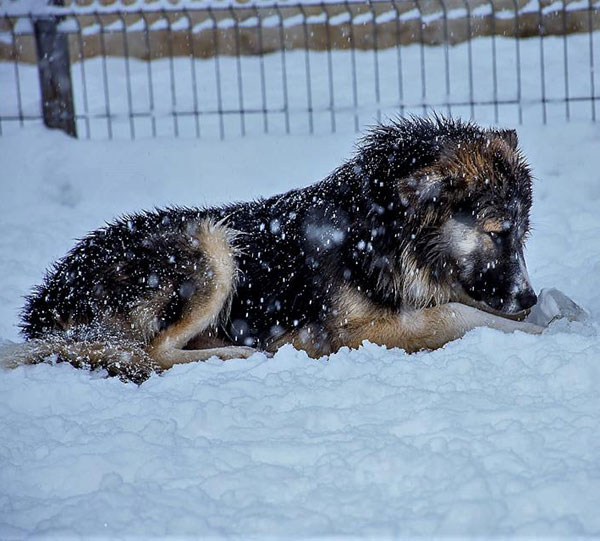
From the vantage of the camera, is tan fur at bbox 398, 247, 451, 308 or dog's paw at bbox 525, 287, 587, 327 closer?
tan fur at bbox 398, 247, 451, 308

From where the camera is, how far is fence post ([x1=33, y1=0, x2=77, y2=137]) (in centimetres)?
892

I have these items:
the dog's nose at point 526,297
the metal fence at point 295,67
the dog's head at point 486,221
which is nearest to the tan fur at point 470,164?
the dog's head at point 486,221

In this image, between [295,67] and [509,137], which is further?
[295,67]

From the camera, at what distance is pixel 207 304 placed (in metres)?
4.53

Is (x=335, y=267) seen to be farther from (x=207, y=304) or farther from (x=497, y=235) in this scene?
(x=497, y=235)

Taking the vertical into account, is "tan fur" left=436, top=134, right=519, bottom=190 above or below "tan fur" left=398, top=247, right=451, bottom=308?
above

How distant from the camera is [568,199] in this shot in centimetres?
770

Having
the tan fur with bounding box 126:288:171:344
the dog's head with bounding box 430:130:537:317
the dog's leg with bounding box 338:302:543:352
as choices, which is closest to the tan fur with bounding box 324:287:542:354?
the dog's leg with bounding box 338:302:543:352

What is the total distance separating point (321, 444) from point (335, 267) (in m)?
1.71

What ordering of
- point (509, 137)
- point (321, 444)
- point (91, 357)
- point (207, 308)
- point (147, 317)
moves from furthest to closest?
point (509, 137) → point (207, 308) → point (147, 317) → point (91, 357) → point (321, 444)

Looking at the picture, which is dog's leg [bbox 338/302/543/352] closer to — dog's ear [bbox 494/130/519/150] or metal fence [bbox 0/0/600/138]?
dog's ear [bbox 494/130/519/150]

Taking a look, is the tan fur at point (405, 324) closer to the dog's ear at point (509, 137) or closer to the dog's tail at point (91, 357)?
the dog's ear at point (509, 137)

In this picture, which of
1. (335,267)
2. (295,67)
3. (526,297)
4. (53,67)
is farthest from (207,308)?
(295,67)

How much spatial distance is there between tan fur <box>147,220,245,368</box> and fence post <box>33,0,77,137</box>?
201 inches
